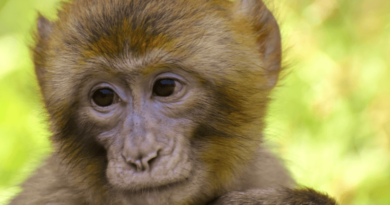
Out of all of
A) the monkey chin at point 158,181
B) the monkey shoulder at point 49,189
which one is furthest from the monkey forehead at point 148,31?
the monkey shoulder at point 49,189

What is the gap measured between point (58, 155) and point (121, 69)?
798 millimetres

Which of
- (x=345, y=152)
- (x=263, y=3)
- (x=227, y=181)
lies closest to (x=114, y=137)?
(x=227, y=181)

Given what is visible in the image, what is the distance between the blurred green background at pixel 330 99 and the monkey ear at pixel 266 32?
209 centimetres

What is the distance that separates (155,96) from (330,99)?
3.30 metres

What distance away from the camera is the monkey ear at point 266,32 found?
3.20 metres

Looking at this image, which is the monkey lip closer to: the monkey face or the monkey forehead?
the monkey face

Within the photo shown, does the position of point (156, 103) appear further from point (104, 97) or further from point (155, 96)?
point (104, 97)

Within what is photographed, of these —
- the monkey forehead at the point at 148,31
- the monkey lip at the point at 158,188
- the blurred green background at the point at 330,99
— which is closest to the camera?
the monkey lip at the point at 158,188

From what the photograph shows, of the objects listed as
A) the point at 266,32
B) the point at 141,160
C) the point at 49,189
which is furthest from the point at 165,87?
the point at 49,189

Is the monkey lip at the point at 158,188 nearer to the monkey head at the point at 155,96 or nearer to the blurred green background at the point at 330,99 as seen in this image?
the monkey head at the point at 155,96

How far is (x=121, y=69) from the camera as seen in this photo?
9.00ft

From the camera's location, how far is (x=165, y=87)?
283 cm

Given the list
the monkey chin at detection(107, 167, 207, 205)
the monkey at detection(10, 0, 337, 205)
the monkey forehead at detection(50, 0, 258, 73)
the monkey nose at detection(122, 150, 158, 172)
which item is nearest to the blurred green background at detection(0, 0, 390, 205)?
the monkey at detection(10, 0, 337, 205)

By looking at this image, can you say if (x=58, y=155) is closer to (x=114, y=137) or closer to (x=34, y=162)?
(x=114, y=137)
